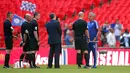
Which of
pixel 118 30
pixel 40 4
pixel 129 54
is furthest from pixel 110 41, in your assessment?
pixel 40 4

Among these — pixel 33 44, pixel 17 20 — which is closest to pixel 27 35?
pixel 33 44

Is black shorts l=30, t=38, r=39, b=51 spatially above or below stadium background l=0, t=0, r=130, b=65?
below

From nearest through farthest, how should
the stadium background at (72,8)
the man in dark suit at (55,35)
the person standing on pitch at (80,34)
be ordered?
1. the person standing on pitch at (80,34)
2. the man in dark suit at (55,35)
3. the stadium background at (72,8)

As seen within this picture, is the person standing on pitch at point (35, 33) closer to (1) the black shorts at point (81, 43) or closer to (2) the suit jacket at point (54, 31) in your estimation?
(2) the suit jacket at point (54, 31)

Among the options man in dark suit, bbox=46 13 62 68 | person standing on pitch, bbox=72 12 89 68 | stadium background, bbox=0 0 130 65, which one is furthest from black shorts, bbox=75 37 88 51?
stadium background, bbox=0 0 130 65

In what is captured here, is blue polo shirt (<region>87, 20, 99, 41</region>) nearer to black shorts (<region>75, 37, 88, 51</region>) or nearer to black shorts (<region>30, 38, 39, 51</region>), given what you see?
black shorts (<region>75, 37, 88, 51</region>)

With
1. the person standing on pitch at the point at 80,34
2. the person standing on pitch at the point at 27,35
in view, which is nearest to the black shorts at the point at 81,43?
the person standing on pitch at the point at 80,34

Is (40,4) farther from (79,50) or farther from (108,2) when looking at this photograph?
(79,50)

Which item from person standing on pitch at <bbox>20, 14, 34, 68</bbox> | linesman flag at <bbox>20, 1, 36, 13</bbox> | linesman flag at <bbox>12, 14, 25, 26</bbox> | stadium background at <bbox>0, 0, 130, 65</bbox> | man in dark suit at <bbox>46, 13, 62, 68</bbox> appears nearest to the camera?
man in dark suit at <bbox>46, 13, 62, 68</bbox>

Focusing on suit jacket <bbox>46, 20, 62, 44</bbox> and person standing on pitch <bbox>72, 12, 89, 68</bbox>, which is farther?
suit jacket <bbox>46, 20, 62, 44</bbox>

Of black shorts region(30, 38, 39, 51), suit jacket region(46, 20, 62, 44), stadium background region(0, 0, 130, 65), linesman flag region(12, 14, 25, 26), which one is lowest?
black shorts region(30, 38, 39, 51)

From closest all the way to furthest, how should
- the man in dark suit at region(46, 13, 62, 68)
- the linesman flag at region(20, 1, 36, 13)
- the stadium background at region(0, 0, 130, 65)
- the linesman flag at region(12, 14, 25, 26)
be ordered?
the man in dark suit at region(46, 13, 62, 68) < the linesman flag at region(12, 14, 25, 26) < the stadium background at region(0, 0, 130, 65) < the linesman flag at region(20, 1, 36, 13)

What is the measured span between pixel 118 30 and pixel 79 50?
10174 millimetres

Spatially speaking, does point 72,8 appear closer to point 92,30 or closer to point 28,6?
point 28,6
